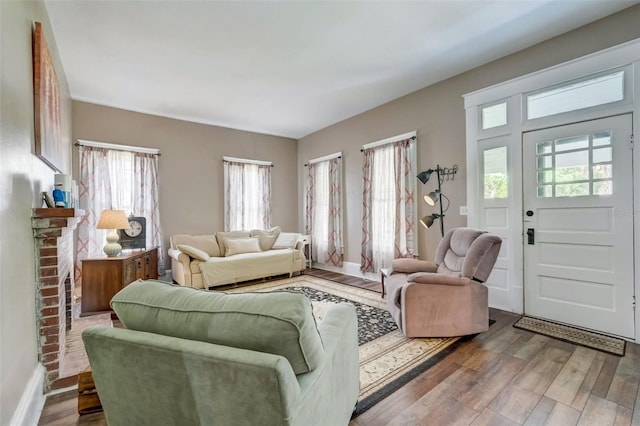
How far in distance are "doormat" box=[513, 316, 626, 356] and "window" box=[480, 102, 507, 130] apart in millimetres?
2140

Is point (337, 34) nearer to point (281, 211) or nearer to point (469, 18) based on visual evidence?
point (469, 18)

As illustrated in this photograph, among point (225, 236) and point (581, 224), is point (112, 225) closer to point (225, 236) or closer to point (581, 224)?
point (225, 236)

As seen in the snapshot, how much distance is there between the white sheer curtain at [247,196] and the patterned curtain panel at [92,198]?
70.8 inches

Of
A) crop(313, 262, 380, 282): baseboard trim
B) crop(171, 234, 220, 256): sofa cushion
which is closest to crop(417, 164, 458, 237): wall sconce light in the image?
crop(313, 262, 380, 282): baseboard trim

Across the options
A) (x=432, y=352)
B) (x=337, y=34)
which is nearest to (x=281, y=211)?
(x=337, y=34)

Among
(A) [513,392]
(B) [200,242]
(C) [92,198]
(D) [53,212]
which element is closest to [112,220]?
(C) [92,198]

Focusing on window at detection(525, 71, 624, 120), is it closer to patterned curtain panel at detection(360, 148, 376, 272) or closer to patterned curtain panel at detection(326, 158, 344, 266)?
patterned curtain panel at detection(360, 148, 376, 272)

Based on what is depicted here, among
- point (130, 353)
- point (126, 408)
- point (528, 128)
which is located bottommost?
point (126, 408)

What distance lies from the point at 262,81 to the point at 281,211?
9.73 feet

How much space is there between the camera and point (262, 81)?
11.7ft

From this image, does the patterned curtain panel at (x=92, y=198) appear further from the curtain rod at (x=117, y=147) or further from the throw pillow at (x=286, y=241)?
the throw pillow at (x=286, y=241)

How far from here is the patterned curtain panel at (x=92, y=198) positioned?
391 cm

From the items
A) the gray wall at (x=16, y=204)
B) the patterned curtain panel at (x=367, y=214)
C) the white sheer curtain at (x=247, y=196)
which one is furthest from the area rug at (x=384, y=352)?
the white sheer curtain at (x=247, y=196)

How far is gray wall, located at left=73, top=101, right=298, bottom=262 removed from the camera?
13.7ft
